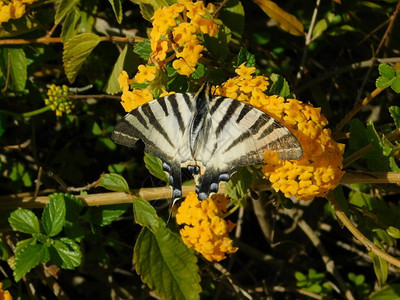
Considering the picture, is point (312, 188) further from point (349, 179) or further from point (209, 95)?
point (209, 95)

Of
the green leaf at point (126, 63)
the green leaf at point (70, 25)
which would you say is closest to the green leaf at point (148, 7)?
the green leaf at point (126, 63)

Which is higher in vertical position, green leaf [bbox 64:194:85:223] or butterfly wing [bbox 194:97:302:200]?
butterfly wing [bbox 194:97:302:200]

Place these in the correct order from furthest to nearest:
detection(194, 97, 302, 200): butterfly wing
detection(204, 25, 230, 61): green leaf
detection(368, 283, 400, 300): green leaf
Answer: detection(368, 283, 400, 300): green leaf < detection(204, 25, 230, 61): green leaf < detection(194, 97, 302, 200): butterfly wing

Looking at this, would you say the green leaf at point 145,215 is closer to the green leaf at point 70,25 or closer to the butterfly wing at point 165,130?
the butterfly wing at point 165,130

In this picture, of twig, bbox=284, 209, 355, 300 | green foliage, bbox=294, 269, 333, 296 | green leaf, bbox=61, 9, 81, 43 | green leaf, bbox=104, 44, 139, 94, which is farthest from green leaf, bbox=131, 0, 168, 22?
green foliage, bbox=294, 269, 333, 296

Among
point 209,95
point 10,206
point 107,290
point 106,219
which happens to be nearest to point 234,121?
point 209,95

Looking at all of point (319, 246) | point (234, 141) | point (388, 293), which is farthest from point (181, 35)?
point (388, 293)

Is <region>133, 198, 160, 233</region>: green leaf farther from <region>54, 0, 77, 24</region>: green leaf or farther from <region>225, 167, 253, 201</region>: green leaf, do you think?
<region>54, 0, 77, 24</region>: green leaf
